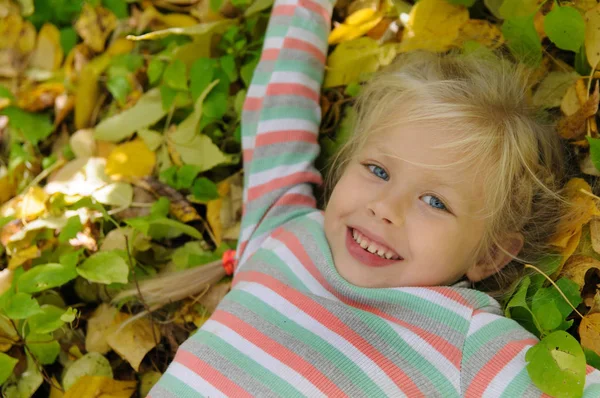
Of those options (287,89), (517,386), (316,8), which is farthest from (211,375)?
(316,8)

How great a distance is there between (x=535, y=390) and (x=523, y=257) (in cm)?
29

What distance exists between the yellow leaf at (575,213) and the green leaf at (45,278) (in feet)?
3.00

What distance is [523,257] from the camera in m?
1.22

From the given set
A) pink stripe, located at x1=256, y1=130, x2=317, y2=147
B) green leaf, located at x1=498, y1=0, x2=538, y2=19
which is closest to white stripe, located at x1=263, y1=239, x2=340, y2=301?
pink stripe, located at x1=256, y1=130, x2=317, y2=147

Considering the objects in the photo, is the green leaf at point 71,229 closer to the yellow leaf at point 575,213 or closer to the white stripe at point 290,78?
the white stripe at point 290,78

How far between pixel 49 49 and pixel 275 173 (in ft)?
2.86

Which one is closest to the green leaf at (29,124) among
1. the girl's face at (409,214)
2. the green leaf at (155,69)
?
the green leaf at (155,69)

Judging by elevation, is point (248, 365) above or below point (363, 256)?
below

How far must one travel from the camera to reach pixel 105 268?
1.29 m

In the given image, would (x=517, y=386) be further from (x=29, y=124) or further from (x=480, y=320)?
(x=29, y=124)

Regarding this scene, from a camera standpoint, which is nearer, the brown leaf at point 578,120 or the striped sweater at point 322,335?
the striped sweater at point 322,335

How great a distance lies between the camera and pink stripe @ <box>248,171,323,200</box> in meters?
1.35

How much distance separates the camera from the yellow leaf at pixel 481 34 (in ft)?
4.42

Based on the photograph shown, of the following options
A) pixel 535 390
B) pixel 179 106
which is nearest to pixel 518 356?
pixel 535 390
